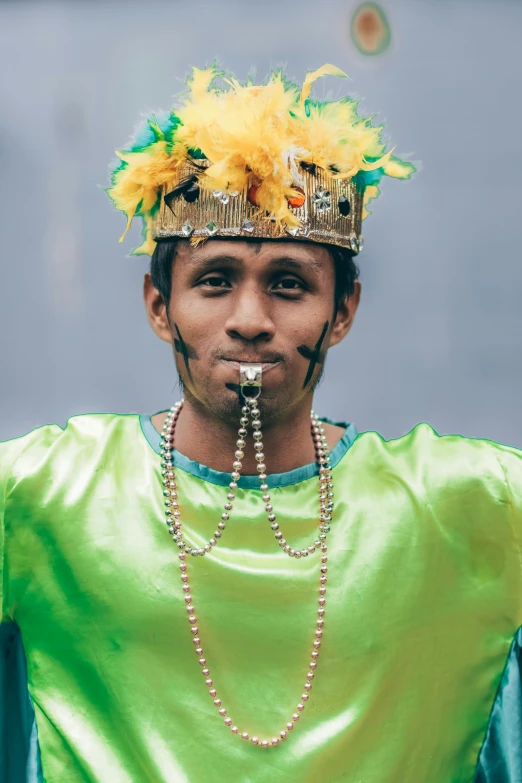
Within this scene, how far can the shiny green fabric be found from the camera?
189 centimetres

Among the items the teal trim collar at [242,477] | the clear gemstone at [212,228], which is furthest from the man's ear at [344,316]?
the clear gemstone at [212,228]

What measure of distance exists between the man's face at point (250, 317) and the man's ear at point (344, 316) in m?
0.13

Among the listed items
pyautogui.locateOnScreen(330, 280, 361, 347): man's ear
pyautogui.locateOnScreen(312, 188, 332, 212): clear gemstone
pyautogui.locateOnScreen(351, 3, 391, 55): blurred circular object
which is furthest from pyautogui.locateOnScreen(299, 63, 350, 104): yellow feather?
pyautogui.locateOnScreen(351, 3, 391, 55): blurred circular object

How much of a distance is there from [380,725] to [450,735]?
0.50ft

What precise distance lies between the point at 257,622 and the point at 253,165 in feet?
2.83

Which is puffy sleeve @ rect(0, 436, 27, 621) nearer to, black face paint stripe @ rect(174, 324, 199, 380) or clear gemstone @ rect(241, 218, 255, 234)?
black face paint stripe @ rect(174, 324, 199, 380)

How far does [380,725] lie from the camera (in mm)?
1904

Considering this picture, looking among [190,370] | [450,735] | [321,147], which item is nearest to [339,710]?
[450,735]

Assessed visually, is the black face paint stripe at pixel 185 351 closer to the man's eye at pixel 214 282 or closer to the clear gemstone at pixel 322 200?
the man's eye at pixel 214 282

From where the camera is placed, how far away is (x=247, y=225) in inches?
75.6

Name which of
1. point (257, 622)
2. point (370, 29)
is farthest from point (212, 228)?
point (370, 29)

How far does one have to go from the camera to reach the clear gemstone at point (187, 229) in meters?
1.97

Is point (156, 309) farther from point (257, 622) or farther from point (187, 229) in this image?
point (257, 622)

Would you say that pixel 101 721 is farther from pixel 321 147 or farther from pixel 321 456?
pixel 321 147
